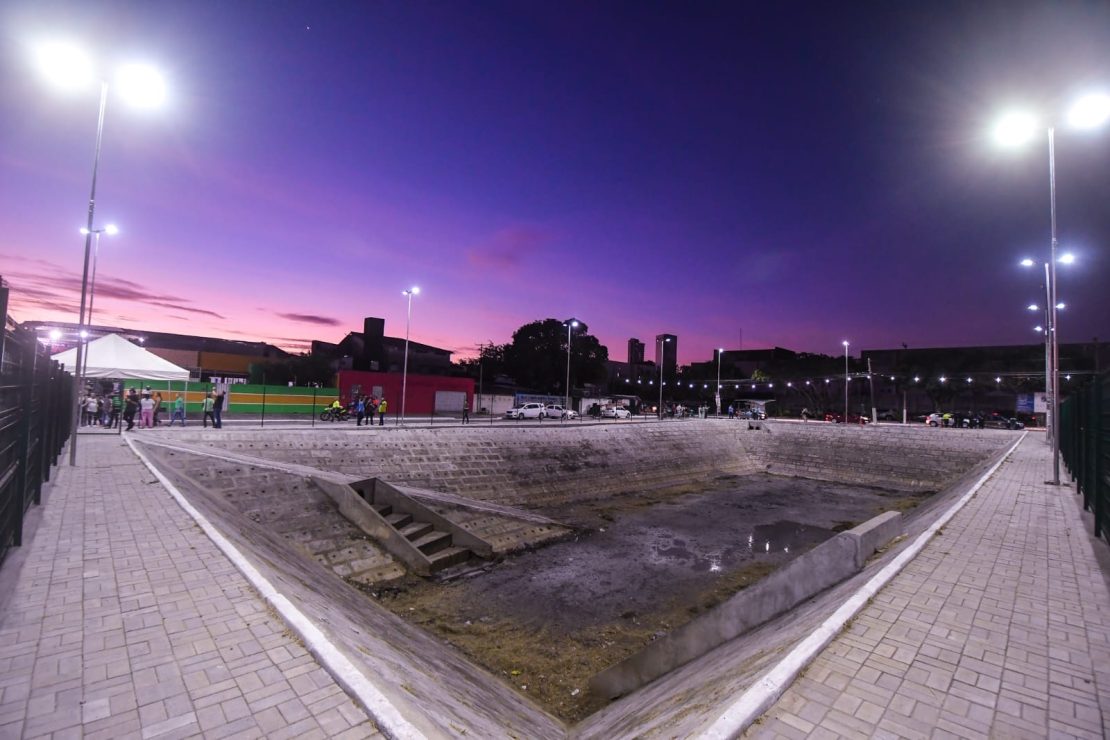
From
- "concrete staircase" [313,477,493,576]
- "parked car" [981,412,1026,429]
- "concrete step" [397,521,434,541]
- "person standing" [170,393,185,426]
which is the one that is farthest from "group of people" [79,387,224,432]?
"parked car" [981,412,1026,429]

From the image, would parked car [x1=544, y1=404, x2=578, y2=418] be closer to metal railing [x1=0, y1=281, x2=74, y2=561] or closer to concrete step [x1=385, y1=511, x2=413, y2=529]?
concrete step [x1=385, y1=511, x2=413, y2=529]

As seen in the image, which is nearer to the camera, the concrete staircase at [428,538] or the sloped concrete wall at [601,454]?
the concrete staircase at [428,538]

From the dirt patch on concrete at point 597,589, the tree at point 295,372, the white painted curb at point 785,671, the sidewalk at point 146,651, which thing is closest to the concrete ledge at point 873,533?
the white painted curb at point 785,671

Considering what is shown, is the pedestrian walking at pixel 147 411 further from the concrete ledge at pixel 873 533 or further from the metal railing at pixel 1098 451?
the metal railing at pixel 1098 451

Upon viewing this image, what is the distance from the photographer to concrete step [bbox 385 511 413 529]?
494 inches

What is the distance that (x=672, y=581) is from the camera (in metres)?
12.9

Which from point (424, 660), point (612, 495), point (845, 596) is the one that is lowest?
point (612, 495)

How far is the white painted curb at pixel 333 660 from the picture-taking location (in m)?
2.89

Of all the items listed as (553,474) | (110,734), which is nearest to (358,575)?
(110,734)

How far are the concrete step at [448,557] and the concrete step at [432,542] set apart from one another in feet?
0.43

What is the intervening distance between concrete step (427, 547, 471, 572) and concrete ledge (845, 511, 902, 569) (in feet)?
28.7

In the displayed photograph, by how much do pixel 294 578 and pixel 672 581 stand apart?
9455 mm

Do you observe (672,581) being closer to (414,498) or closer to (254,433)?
(414,498)

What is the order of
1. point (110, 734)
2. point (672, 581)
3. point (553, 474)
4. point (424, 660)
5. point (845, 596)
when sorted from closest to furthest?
point (110, 734) < point (845, 596) < point (424, 660) < point (672, 581) < point (553, 474)
